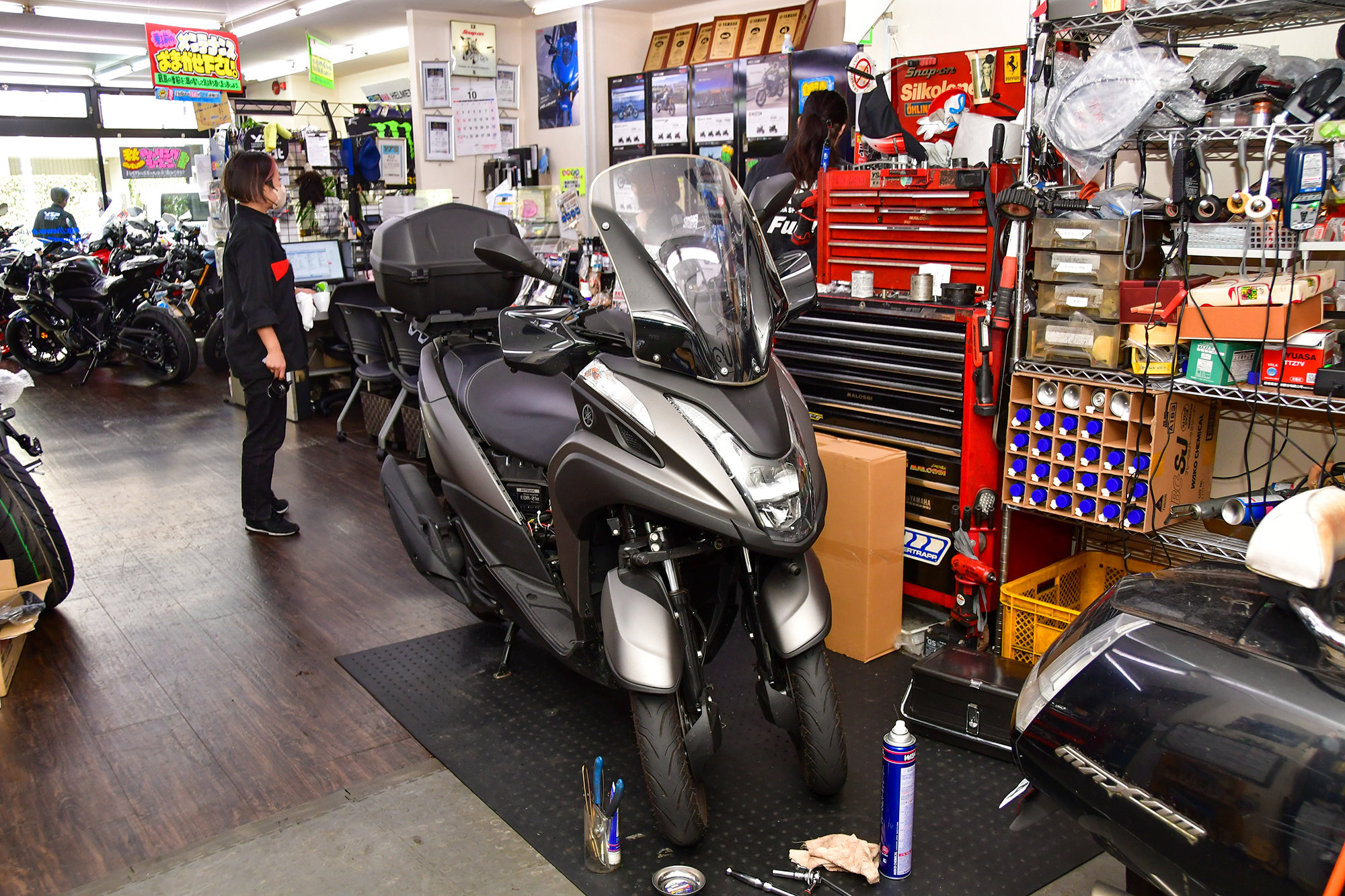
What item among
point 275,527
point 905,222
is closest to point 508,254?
point 905,222

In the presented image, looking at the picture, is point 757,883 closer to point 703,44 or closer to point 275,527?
point 275,527

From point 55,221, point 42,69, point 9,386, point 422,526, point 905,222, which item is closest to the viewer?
point 422,526

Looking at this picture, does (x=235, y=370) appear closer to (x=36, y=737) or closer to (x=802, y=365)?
(x=36, y=737)

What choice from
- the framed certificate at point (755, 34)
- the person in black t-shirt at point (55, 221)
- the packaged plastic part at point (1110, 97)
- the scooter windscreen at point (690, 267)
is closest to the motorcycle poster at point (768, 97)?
the framed certificate at point (755, 34)

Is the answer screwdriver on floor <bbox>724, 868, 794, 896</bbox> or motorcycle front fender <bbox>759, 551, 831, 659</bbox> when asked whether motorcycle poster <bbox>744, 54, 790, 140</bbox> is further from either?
screwdriver on floor <bbox>724, 868, 794, 896</bbox>

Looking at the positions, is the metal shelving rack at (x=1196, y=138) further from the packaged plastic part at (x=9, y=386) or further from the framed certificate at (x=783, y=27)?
the packaged plastic part at (x=9, y=386)

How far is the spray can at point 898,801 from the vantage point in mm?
1933

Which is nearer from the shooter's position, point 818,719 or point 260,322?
point 818,719

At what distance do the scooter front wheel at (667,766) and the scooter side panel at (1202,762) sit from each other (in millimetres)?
787

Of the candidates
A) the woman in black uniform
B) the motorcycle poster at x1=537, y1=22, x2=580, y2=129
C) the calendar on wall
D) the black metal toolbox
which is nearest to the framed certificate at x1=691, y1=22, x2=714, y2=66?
the motorcycle poster at x1=537, y1=22, x2=580, y2=129

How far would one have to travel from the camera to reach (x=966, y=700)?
2482 mm

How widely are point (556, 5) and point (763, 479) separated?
18.7 ft

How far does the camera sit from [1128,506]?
8.46 ft

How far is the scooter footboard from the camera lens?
2.95 metres
